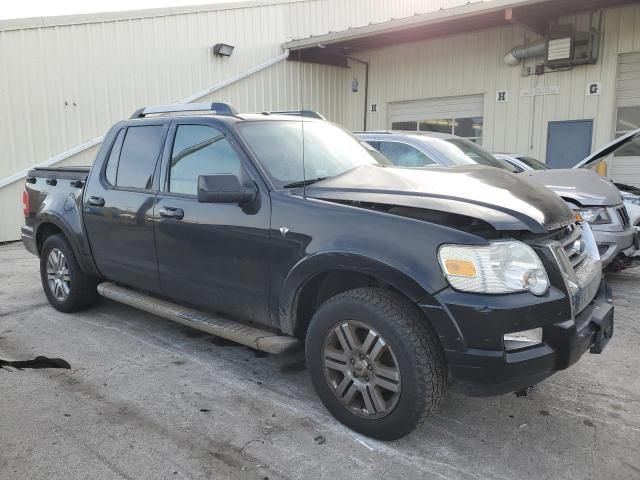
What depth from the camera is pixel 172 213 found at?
3.81 meters

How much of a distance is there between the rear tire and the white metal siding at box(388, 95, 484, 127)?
36.8ft

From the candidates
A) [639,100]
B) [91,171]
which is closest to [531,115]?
[639,100]

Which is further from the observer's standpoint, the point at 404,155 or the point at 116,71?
the point at 116,71

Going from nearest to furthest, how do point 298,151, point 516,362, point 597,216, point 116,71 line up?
point 516,362 → point 298,151 → point 597,216 → point 116,71

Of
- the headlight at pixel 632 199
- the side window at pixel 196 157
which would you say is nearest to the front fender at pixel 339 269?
the side window at pixel 196 157

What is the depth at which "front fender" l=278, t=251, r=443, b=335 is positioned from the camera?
259cm

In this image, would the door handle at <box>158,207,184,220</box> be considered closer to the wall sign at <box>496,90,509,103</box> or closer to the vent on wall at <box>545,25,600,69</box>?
the vent on wall at <box>545,25,600,69</box>

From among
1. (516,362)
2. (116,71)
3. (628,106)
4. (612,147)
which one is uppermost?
(116,71)

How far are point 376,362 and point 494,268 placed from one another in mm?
785

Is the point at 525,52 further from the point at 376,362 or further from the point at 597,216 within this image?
the point at 376,362

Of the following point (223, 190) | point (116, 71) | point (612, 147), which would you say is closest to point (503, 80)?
point (612, 147)

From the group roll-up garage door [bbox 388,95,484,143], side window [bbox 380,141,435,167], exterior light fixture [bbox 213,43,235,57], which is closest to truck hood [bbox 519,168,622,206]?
side window [bbox 380,141,435,167]

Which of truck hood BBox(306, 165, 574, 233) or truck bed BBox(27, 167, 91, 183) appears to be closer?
truck hood BBox(306, 165, 574, 233)

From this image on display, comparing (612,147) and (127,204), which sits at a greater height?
(612,147)
